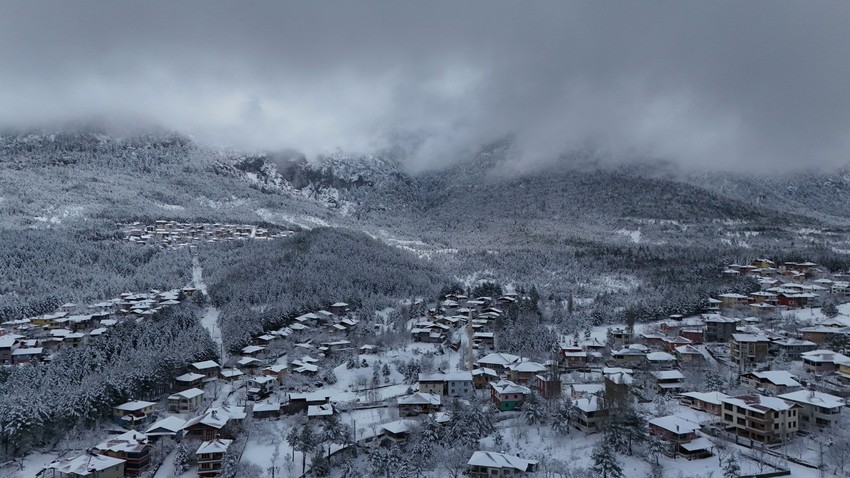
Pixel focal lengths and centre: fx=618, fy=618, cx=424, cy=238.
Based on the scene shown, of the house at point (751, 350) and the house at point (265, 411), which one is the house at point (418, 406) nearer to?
the house at point (265, 411)

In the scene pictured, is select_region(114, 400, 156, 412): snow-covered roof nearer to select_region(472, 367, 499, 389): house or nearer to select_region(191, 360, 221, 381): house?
select_region(191, 360, 221, 381): house

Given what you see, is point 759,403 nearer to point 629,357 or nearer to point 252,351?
point 629,357

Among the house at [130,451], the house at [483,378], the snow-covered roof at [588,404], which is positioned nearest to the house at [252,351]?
the house at [130,451]

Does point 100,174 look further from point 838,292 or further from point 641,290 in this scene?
point 838,292

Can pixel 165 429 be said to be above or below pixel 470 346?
below

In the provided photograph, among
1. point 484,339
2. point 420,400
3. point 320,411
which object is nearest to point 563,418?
point 420,400

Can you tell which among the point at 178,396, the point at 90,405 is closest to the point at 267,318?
the point at 178,396
